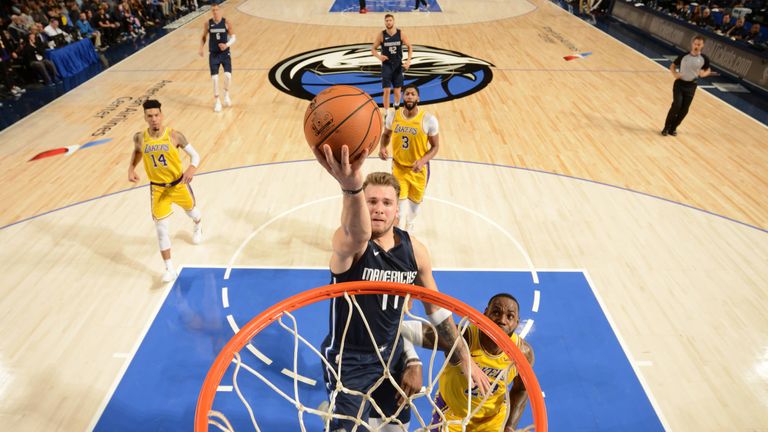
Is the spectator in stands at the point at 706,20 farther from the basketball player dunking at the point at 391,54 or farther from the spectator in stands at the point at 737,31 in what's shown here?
the basketball player dunking at the point at 391,54

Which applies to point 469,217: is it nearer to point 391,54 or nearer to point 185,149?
point 185,149

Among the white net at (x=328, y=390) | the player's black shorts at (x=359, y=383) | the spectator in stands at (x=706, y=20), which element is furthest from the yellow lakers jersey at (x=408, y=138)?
the spectator in stands at (x=706, y=20)

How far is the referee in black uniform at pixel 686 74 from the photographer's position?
7926 millimetres

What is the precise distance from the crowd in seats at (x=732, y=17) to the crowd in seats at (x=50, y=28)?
16.5 meters

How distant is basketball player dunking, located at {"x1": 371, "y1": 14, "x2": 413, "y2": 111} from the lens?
843 cm

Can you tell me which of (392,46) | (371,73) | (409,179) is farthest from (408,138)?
(371,73)

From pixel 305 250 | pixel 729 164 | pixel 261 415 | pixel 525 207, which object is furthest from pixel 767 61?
pixel 261 415

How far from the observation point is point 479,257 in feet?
18.6

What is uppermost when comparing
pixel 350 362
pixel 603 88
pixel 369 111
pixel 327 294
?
pixel 369 111

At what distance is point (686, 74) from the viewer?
8141 mm

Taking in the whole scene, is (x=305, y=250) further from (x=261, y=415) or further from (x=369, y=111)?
(x=369, y=111)

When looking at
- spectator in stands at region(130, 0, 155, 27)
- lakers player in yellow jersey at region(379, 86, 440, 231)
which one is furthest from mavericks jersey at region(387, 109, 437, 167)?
spectator in stands at region(130, 0, 155, 27)

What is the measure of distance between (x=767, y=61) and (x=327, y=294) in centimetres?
1261

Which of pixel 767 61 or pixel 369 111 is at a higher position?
pixel 369 111
